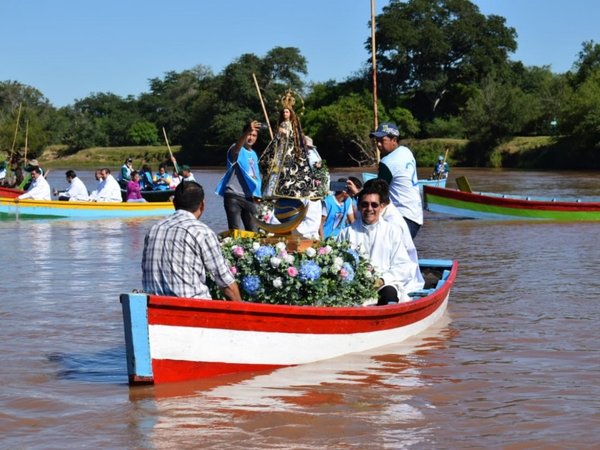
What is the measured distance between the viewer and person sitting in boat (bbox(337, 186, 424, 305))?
316 inches

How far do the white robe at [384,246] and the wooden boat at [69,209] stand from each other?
16.3 meters

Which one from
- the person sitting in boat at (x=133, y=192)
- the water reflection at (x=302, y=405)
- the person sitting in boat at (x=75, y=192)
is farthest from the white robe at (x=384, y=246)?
the person sitting in boat at (x=133, y=192)

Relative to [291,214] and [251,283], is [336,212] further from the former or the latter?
[251,283]

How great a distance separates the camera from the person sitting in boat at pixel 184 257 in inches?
249

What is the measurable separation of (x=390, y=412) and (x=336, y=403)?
390 mm

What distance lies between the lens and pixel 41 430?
592cm

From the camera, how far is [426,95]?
81688 mm

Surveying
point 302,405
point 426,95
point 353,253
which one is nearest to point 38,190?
point 353,253

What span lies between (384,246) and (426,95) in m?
75.1

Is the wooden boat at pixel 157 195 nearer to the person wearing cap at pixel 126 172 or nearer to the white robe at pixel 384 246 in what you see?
the person wearing cap at pixel 126 172

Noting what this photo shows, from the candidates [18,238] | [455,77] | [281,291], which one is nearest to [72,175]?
[18,238]

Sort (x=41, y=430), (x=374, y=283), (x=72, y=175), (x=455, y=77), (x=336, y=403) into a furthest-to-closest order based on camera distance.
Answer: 1. (x=455, y=77)
2. (x=72, y=175)
3. (x=374, y=283)
4. (x=336, y=403)
5. (x=41, y=430)

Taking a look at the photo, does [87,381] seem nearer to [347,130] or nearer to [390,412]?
[390,412]

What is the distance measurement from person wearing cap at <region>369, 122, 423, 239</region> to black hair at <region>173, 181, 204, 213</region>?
10.2ft
